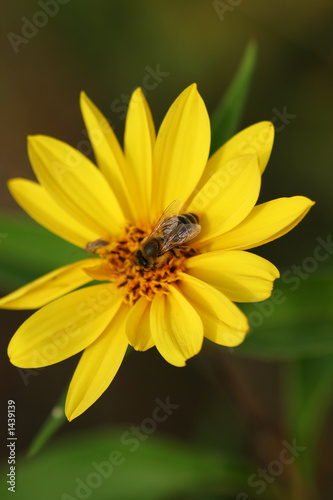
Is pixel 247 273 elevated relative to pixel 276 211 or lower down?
lower down

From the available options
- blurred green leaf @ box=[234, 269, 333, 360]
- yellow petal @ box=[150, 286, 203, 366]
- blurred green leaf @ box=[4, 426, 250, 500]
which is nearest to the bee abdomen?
yellow petal @ box=[150, 286, 203, 366]

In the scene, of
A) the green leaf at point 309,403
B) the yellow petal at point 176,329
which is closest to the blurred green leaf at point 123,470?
the green leaf at point 309,403

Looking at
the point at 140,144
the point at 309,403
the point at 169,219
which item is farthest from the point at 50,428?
the point at 309,403

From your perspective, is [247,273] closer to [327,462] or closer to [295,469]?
[295,469]

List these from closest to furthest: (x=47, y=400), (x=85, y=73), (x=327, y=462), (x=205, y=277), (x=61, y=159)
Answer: (x=205, y=277) < (x=61, y=159) < (x=327, y=462) < (x=47, y=400) < (x=85, y=73)

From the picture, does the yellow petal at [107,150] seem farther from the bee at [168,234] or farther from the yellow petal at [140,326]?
the yellow petal at [140,326]

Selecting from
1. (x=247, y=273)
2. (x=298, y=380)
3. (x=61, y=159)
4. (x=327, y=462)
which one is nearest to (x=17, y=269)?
(x=61, y=159)

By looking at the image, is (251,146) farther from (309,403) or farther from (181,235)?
(309,403)
